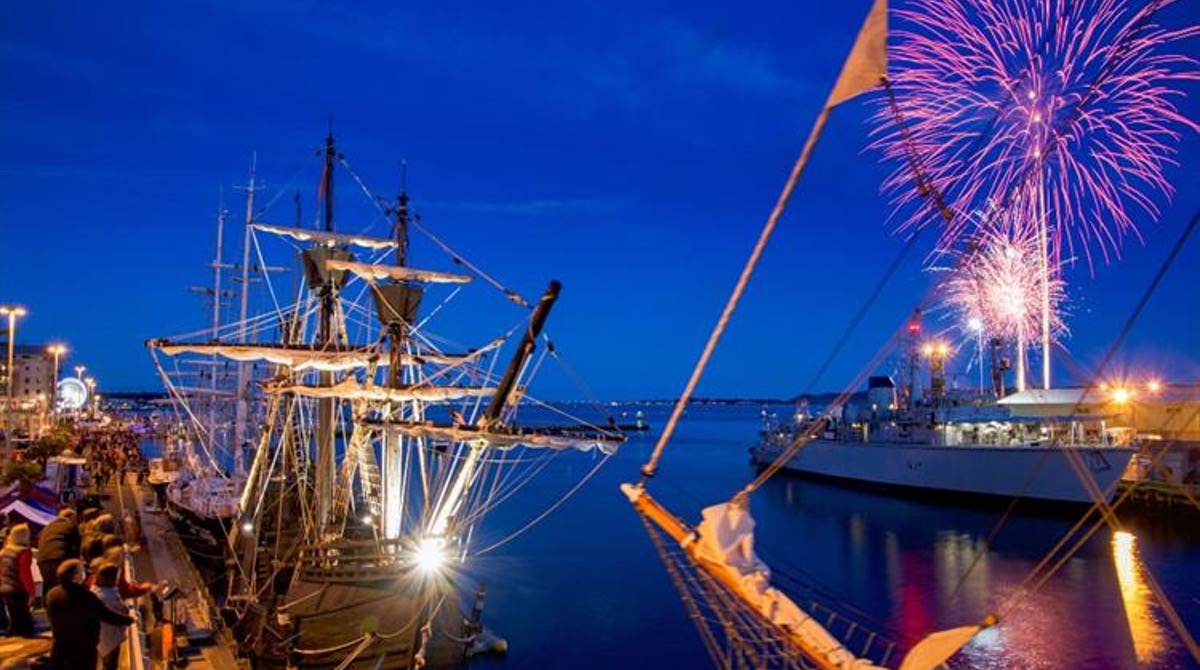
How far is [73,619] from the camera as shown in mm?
8555

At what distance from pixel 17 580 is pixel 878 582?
103 feet

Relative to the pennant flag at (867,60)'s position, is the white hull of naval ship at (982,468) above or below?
below

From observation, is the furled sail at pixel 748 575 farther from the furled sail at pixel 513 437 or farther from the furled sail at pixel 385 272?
the furled sail at pixel 385 272

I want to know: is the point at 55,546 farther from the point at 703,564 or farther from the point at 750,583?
the point at 750,583

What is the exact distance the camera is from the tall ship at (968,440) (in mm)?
51469

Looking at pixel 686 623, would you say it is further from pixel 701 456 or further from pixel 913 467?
pixel 701 456

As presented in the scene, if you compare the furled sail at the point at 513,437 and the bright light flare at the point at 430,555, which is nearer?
the bright light flare at the point at 430,555

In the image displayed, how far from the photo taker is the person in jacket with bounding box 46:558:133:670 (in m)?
8.50

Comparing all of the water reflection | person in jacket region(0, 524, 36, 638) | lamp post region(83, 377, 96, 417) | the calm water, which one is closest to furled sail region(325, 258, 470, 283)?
→ the calm water

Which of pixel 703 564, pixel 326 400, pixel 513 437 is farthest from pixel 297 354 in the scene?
pixel 703 564

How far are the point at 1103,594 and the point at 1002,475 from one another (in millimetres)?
24091

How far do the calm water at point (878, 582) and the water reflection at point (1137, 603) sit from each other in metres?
→ 0.07

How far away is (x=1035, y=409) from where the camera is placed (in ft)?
213

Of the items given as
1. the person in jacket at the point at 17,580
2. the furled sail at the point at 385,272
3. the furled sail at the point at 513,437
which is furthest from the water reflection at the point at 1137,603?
the person in jacket at the point at 17,580
